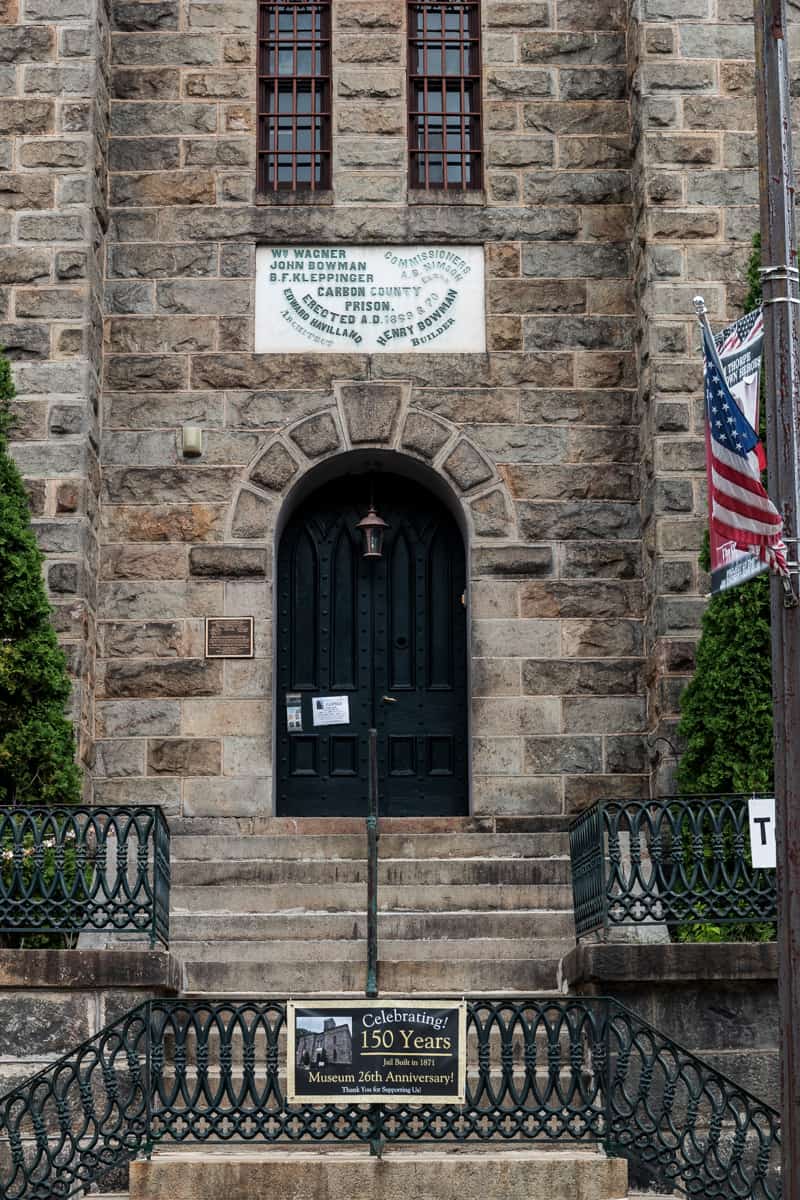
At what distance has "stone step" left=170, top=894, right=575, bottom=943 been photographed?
12148mm

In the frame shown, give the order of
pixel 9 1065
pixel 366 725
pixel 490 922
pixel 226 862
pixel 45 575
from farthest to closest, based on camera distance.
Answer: pixel 366 725 < pixel 45 575 < pixel 226 862 < pixel 490 922 < pixel 9 1065

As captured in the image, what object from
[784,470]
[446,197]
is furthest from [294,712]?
[784,470]

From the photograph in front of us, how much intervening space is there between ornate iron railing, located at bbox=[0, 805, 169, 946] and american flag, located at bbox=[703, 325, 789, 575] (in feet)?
14.2

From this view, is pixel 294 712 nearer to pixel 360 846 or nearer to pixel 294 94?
pixel 360 846

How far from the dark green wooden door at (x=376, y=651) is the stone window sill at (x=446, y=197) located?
2358mm

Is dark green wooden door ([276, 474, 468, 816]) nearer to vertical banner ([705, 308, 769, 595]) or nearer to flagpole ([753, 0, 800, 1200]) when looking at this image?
vertical banner ([705, 308, 769, 595])

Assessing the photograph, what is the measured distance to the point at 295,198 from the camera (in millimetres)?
15539

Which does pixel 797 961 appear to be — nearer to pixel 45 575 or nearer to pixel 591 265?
pixel 45 575

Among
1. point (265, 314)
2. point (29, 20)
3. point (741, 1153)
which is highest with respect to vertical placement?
point (29, 20)

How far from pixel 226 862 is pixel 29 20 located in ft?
23.3

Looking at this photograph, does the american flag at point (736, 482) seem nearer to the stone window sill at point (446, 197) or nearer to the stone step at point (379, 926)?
the stone step at point (379, 926)

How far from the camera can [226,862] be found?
13.4 metres

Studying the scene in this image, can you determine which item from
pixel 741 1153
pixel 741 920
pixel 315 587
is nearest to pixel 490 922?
pixel 741 920

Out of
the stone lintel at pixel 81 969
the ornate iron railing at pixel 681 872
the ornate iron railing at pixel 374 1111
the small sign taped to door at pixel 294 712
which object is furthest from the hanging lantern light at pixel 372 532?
the ornate iron railing at pixel 374 1111
